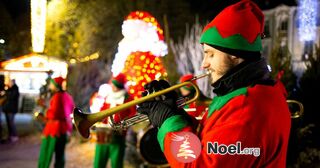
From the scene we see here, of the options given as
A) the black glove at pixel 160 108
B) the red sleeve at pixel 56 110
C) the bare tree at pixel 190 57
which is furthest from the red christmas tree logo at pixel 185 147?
the bare tree at pixel 190 57

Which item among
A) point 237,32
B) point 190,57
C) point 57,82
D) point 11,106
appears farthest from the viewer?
point 190,57

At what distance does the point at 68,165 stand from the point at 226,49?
688cm

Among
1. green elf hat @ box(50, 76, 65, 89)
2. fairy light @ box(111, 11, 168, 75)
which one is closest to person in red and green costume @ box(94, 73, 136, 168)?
green elf hat @ box(50, 76, 65, 89)

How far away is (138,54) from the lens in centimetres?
856

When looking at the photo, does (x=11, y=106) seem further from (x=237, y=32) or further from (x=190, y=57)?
(x=237, y=32)

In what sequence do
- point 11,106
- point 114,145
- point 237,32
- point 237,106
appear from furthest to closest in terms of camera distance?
1. point 11,106
2. point 114,145
3. point 237,32
4. point 237,106

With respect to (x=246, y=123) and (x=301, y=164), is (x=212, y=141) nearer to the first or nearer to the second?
(x=246, y=123)

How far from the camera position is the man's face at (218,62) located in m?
2.11

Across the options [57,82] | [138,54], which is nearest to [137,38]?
[138,54]

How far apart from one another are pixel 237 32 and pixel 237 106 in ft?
1.41

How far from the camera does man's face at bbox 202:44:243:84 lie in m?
2.11

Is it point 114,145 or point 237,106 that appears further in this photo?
point 114,145

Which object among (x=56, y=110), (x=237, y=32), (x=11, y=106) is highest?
(x=237, y=32)

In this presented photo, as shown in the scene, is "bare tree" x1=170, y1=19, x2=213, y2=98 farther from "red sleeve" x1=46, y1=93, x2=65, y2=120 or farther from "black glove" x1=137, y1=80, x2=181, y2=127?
"black glove" x1=137, y1=80, x2=181, y2=127
